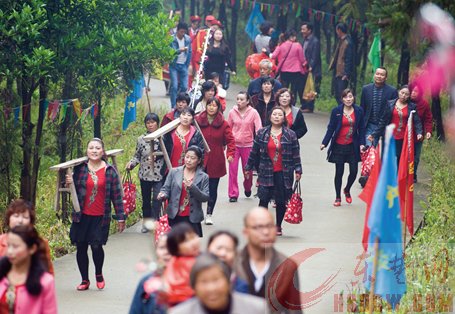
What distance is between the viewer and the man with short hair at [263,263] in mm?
7949

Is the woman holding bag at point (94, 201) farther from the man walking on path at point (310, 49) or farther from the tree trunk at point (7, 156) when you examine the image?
the man walking on path at point (310, 49)

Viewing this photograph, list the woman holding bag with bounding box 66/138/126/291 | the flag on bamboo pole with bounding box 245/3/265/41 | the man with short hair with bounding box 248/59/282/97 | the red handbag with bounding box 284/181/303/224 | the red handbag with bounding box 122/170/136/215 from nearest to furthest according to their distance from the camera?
1. the woman holding bag with bounding box 66/138/126/291
2. the red handbag with bounding box 284/181/303/224
3. the red handbag with bounding box 122/170/136/215
4. the man with short hair with bounding box 248/59/282/97
5. the flag on bamboo pole with bounding box 245/3/265/41

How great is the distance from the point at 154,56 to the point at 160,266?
9.54 m

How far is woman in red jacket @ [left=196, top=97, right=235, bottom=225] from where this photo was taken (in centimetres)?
1638

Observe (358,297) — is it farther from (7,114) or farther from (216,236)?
(7,114)

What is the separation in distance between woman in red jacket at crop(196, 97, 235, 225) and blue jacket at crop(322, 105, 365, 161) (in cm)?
152

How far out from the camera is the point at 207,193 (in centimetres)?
1341

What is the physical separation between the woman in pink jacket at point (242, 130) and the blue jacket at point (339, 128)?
0.96 meters

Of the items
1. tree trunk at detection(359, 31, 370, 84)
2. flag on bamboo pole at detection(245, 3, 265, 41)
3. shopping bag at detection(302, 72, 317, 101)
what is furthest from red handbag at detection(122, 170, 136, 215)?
flag on bamboo pole at detection(245, 3, 265, 41)

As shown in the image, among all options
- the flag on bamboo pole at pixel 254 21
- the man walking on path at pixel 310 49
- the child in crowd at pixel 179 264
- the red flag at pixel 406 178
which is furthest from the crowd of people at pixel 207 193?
the flag on bamboo pole at pixel 254 21

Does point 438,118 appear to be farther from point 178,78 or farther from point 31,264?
point 31,264

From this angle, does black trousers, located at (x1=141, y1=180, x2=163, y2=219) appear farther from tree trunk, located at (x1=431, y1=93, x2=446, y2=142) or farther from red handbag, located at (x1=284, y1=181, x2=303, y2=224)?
tree trunk, located at (x1=431, y1=93, x2=446, y2=142)

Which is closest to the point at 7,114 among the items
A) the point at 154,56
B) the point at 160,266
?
the point at 154,56
